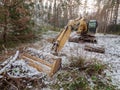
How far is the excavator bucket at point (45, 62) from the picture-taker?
512 centimetres

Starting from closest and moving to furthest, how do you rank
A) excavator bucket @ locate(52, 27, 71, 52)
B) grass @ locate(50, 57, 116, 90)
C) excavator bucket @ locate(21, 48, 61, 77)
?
grass @ locate(50, 57, 116, 90), excavator bucket @ locate(21, 48, 61, 77), excavator bucket @ locate(52, 27, 71, 52)

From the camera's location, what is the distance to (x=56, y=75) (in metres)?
5.19

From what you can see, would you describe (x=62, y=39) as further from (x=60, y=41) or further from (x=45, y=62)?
(x=45, y=62)

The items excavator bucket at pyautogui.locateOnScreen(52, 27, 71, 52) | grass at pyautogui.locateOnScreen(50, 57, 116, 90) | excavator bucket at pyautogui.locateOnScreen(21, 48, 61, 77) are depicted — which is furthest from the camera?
excavator bucket at pyautogui.locateOnScreen(52, 27, 71, 52)

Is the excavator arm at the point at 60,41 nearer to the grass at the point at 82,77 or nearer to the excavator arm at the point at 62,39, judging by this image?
the excavator arm at the point at 62,39

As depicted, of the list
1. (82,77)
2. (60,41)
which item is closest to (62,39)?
(60,41)

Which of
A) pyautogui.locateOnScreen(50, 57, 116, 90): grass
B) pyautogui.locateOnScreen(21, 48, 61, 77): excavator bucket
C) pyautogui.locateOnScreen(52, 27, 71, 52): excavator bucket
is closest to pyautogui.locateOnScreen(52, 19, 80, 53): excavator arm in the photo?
pyautogui.locateOnScreen(52, 27, 71, 52): excavator bucket

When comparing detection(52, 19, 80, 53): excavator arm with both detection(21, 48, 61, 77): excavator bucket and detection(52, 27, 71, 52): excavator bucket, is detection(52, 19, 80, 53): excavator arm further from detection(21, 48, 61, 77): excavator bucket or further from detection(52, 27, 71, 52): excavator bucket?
detection(21, 48, 61, 77): excavator bucket

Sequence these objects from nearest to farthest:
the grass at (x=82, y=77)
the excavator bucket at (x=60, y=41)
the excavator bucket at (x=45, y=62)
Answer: the grass at (x=82, y=77)
the excavator bucket at (x=45, y=62)
the excavator bucket at (x=60, y=41)

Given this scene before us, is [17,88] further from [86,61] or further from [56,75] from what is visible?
[86,61]

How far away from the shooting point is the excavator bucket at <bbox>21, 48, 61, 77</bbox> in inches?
201

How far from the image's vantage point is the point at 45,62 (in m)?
5.34

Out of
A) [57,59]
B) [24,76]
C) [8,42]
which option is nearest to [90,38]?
[8,42]

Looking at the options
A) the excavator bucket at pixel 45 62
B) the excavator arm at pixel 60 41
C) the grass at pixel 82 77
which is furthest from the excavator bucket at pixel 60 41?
the grass at pixel 82 77
